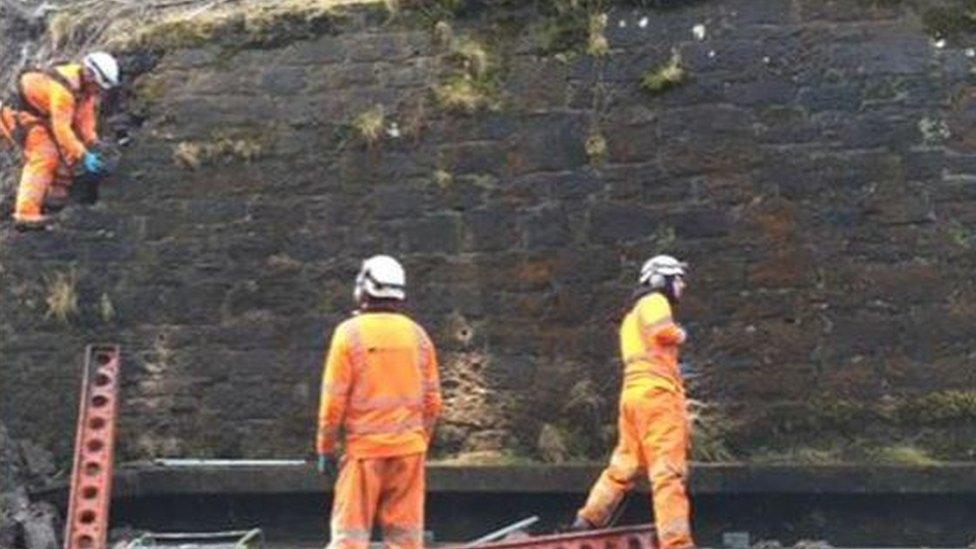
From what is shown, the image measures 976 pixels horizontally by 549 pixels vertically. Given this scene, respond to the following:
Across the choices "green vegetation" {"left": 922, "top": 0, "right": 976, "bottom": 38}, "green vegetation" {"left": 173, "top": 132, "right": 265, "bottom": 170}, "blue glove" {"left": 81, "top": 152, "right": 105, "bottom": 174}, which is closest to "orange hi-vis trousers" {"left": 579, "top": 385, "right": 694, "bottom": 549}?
"green vegetation" {"left": 922, "top": 0, "right": 976, "bottom": 38}

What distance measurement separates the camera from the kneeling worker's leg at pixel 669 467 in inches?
348

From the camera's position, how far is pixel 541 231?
10.6m

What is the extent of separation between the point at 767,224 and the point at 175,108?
3.87 meters

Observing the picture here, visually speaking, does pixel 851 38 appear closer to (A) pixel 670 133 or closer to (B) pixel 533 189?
(A) pixel 670 133

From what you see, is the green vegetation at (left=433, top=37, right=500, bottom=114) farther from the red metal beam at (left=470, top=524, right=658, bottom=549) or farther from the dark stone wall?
the red metal beam at (left=470, top=524, right=658, bottom=549)

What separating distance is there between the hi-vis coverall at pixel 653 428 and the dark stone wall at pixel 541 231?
2.87ft

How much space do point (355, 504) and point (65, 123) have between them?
428 centimetres

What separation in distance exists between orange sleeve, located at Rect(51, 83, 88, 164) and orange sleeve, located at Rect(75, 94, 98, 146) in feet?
0.16

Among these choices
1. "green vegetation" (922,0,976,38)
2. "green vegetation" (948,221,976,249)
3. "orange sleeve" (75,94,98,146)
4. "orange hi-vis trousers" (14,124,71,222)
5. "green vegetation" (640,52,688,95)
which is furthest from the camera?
"orange sleeve" (75,94,98,146)

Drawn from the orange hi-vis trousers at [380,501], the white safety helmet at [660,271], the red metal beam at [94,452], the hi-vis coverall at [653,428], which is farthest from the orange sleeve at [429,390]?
the red metal beam at [94,452]

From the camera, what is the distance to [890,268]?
1005 centimetres

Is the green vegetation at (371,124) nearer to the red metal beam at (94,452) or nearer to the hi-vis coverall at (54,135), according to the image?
the hi-vis coverall at (54,135)

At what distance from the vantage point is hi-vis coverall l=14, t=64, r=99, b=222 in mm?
11375

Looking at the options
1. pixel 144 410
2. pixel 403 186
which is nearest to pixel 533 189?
pixel 403 186
